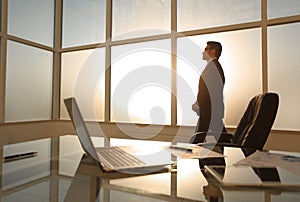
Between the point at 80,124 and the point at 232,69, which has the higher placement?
the point at 232,69

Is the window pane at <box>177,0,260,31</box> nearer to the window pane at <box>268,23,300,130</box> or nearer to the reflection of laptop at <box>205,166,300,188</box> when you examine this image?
the window pane at <box>268,23,300,130</box>

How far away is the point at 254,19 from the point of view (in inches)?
144

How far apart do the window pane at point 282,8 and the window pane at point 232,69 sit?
1.07ft

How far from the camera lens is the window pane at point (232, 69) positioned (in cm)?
364

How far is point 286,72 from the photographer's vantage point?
136 inches

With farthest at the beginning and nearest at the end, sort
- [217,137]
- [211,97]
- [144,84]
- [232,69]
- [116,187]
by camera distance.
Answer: [144,84] → [232,69] → [211,97] → [217,137] → [116,187]

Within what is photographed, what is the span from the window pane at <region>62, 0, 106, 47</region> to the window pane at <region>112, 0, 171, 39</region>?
1.07 ft

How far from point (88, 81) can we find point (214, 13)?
274 cm

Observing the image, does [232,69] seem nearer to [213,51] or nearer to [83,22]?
[213,51]

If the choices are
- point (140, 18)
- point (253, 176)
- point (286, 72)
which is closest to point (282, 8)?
point (286, 72)

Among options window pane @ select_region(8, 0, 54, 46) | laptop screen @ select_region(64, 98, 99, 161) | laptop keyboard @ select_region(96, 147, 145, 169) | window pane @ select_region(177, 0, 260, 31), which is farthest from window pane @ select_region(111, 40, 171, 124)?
laptop screen @ select_region(64, 98, 99, 161)

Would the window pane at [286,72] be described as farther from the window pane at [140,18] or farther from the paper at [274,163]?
the paper at [274,163]

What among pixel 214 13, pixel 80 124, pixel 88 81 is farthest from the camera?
pixel 88 81

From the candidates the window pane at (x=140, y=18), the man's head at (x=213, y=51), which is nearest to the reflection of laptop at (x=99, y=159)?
the man's head at (x=213, y=51)
